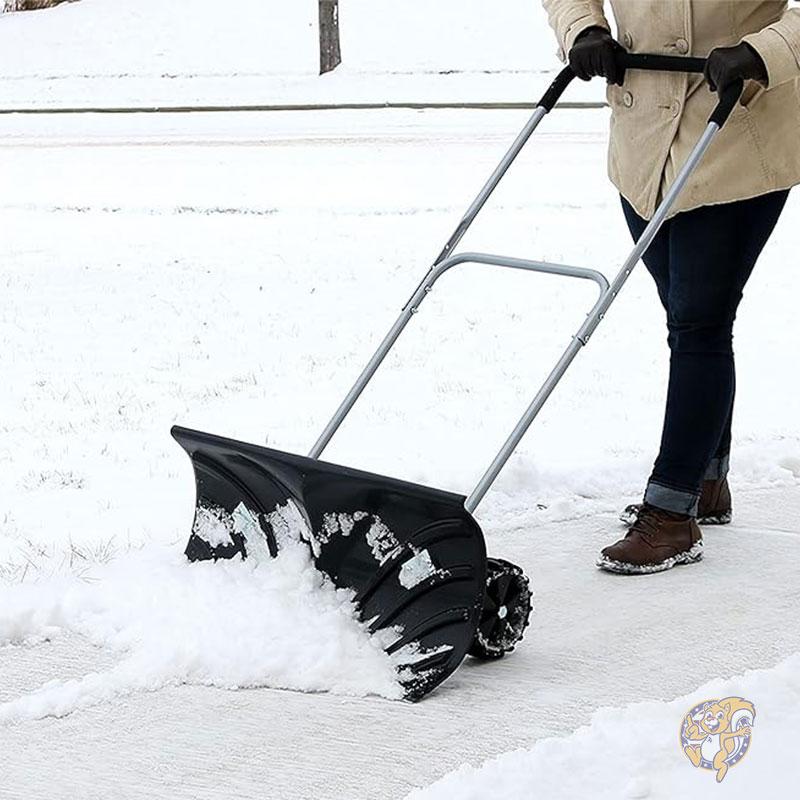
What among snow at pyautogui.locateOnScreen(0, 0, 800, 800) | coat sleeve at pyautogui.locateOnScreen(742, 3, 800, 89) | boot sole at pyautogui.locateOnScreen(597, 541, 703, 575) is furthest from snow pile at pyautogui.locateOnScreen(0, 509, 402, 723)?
coat sleeve at pyautogui.locateOnScreen(742, 3, 800, 89)

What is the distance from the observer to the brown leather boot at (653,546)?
411 centimetres

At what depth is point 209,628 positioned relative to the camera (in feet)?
11.5

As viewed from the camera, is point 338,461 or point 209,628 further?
point 338,461

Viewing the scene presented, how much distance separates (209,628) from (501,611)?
0.67 meters

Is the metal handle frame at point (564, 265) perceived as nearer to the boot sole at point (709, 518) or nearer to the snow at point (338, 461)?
the snow at point (338, 461)

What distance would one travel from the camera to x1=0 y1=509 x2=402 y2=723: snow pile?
3.33 m

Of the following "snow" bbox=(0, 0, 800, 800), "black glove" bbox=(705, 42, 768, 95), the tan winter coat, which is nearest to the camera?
"snow" bbox=(0, 0, 800, 800)

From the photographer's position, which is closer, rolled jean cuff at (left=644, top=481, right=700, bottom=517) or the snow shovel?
the snow shovel

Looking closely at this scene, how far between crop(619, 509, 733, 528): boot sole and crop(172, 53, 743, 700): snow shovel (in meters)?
1.12

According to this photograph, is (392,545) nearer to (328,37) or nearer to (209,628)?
(209,628)

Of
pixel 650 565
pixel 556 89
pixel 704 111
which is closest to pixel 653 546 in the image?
pixel 650 565

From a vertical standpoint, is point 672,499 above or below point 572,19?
below

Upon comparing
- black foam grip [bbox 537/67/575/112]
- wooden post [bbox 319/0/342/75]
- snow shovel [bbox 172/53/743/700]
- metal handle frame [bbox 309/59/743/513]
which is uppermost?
black foam grip [bbox 537/67/575/112]

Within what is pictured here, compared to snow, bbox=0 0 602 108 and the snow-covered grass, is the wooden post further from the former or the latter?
the snow-covered grass
